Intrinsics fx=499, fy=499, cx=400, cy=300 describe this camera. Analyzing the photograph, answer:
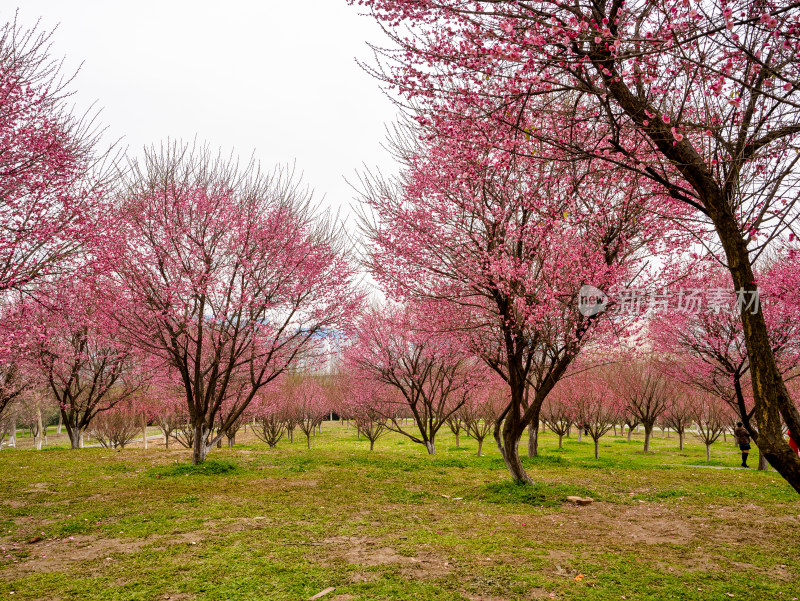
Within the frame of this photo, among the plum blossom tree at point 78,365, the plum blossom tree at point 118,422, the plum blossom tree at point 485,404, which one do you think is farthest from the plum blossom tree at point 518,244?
the plum blossom tree at point 118,422

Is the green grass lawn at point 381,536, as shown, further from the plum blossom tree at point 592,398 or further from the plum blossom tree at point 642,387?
the plum blossom tree at point 642,387

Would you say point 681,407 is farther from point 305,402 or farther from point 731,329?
point 305,402

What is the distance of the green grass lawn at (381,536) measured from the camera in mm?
4934

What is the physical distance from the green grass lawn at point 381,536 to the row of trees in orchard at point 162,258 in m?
2.94

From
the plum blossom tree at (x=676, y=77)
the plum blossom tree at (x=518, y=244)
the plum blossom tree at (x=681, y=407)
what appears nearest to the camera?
the plum blossom tree at (x=676, y=77)

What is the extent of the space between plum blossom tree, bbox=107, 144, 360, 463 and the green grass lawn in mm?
3038

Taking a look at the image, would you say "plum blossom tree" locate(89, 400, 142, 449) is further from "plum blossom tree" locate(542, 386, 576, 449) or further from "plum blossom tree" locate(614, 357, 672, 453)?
"plum blossom tree" locate(614, 357, 672, 453)

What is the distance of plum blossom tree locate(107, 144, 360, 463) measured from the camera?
40.2 ft

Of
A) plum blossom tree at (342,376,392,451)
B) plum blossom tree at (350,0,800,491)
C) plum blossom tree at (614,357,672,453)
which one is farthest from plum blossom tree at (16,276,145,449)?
plum blossom tree at (614,357,672,453)

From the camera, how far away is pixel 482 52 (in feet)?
15.5

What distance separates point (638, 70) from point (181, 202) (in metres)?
11.0

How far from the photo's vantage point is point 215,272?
1283 cm

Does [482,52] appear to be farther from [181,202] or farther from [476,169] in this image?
[181,202]

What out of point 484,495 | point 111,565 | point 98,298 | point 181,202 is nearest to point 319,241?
point 181,202
